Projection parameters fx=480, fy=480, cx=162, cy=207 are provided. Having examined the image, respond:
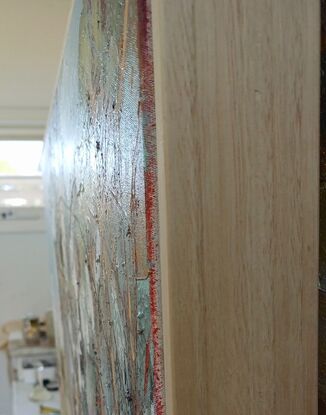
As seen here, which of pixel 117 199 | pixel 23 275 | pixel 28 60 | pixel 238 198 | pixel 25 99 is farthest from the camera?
pixel 23 275

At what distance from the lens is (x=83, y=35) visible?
85cm

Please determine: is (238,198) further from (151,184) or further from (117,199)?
(117,199)

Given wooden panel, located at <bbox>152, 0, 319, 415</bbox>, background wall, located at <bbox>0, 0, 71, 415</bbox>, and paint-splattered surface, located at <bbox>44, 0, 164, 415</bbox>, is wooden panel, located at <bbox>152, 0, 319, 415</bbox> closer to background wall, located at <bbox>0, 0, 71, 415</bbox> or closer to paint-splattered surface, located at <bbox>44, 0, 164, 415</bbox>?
paint-splattered surface, located at <bbox>44, 0, 164, 415</bbox>

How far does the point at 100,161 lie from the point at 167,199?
323 mm

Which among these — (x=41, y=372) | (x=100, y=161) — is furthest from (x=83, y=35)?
(x=41, y=372)

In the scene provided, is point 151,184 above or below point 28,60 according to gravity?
below

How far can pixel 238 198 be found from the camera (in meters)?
0.47

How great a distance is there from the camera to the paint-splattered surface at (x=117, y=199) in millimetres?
498

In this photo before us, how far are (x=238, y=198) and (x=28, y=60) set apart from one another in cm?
228

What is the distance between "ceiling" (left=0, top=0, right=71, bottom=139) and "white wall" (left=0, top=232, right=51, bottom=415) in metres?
1.42

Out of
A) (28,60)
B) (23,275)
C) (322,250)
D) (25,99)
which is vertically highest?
(28,60)

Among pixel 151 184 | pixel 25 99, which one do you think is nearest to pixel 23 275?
pixel 25 99

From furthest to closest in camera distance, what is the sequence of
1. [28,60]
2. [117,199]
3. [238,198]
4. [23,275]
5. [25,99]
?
[23,275]
[25,99]
[28,60]
[117,199]
[238,198]

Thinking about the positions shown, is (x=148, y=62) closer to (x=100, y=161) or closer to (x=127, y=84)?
(x=127, y=84)
